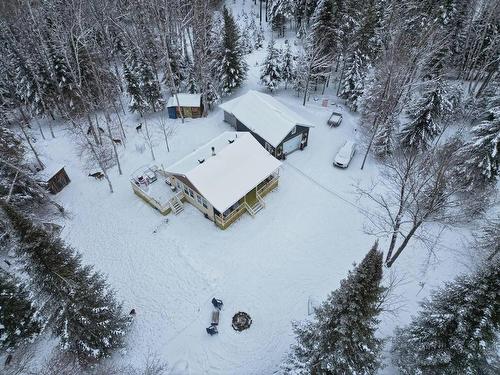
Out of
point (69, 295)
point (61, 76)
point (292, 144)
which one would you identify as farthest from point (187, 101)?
point (69, 295)

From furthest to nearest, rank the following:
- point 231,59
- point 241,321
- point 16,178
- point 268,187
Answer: point 231,59
point 268,187
point 16,178
point 241,321

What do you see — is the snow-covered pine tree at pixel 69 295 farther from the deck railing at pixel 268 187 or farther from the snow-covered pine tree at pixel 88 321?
the deck railing at pixel 268 187

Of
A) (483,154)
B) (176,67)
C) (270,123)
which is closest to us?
(483,154)

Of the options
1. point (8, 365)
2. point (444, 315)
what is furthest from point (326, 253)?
point (8, 365)

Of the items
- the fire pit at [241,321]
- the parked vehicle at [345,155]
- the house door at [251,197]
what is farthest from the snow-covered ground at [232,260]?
the house door at [251,197]

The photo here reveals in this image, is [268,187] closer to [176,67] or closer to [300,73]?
[300,73]

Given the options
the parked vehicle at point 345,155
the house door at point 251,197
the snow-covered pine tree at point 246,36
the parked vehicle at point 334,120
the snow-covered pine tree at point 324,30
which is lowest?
the house door at point 251,197
